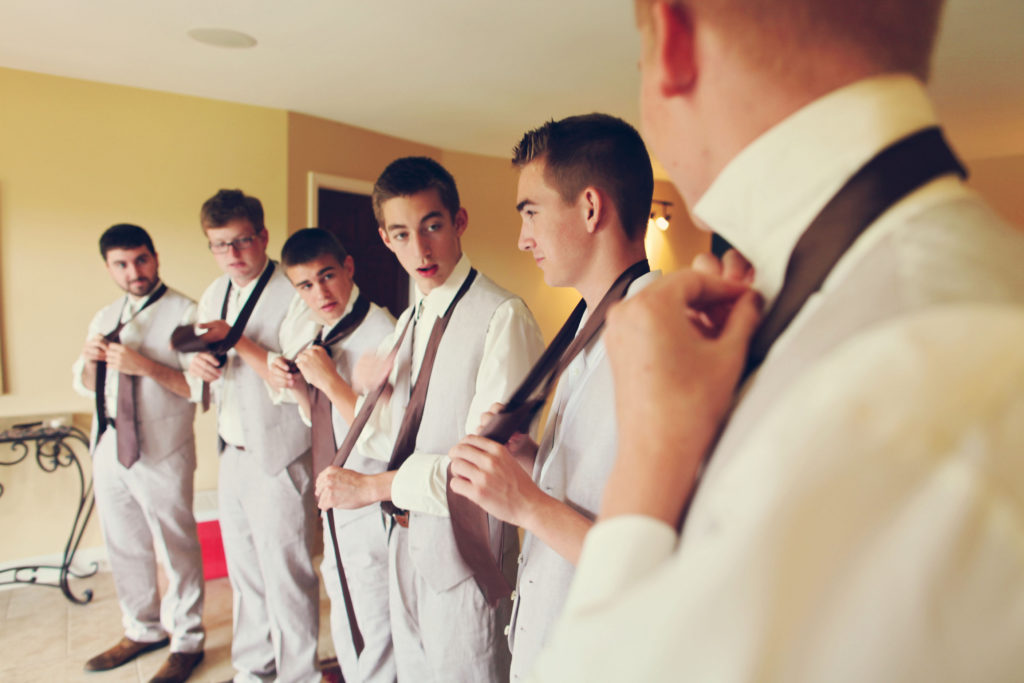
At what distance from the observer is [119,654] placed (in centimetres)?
283

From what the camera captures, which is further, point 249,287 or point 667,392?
point 249,287

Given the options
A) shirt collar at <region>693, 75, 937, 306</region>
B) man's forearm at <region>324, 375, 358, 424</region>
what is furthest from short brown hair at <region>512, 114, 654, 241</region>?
man's forearm at <region>324, 375, 358, 424</region>

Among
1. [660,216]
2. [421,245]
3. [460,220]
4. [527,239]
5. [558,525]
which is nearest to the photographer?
[558,525]

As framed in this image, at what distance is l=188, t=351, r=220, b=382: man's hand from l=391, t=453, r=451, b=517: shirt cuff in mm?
1268

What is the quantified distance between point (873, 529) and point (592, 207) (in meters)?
0.95

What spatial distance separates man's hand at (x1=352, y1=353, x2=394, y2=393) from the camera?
193 centimetres

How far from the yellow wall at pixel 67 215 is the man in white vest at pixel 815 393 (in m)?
4.33

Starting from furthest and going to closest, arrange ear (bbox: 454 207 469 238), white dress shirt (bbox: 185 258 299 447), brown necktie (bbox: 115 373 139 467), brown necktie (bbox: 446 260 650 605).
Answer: brown necktie (bbox: 115 373 139 467) → white dress shirt (bbox: 185 258 299 447) → ear (bbox: 454 207 469 238) → brown necktie (bbox: 446 260 650 605)

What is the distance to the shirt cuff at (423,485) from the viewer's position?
152 centimetres

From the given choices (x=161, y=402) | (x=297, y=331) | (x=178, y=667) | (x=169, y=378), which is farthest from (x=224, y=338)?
(x=178, y=667)

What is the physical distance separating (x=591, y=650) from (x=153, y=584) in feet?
10.9

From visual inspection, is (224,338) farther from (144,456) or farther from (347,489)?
(347,489)

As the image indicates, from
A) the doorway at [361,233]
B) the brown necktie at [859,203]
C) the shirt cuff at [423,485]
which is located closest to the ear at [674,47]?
the brown necktie at [859,203]

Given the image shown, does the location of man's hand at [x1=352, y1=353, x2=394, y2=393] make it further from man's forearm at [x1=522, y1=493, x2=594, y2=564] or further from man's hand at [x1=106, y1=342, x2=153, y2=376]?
man's hand at [x1=106, y1=342, x2=153, y2=376]
